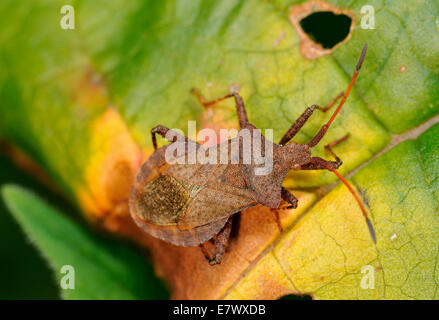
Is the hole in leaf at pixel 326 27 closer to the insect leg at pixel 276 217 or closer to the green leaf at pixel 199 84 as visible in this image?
the green leaf at pixel 199 84

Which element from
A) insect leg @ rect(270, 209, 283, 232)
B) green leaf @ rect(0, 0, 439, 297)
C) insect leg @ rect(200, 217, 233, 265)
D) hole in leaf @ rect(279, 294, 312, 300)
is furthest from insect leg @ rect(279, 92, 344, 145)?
hole in leaf @ rect(279, 294, 312, 300)

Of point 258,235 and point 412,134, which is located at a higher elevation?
point 412,134

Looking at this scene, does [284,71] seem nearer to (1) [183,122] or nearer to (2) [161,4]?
(1) [183,122]

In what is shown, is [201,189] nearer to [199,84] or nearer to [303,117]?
[199,84]

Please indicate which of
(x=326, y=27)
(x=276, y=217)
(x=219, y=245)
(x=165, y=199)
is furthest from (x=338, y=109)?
(x=165, y=199)

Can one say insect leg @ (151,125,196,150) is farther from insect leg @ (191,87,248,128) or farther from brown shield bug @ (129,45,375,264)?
insect leg @ (191,87,248,128)

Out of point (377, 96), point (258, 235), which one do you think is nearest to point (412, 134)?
point (377, 96)

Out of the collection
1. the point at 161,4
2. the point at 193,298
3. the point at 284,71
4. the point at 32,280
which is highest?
the point at 161,4
